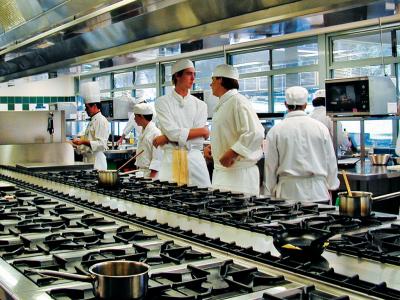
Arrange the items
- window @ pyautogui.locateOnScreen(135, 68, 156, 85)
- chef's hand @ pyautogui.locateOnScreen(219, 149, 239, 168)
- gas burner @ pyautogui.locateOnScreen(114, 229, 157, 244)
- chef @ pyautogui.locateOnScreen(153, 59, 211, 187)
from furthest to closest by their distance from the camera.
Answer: window @ pyautogui.locateOnScreen(135, 68, 156, 85), chef @ pyautogui.locateOnScreen(153, 59, 211, 187), chef's hand @ pyautogui.locateOnScreen(219, 149, 239, 168), gas burner @ pyautogui.locateOnScreen(114, 229, 157, 244)

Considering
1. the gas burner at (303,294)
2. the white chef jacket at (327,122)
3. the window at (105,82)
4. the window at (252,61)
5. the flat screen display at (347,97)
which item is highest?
the window at (105,82)

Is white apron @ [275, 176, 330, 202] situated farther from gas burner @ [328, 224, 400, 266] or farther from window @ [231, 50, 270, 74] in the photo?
window @ [231, 50, 270, 74]

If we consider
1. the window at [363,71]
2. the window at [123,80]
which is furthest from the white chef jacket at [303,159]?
the window at [123,80]

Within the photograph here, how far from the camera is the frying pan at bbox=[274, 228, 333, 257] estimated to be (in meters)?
1.36

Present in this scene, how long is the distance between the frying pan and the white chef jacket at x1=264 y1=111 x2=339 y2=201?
198 centimetres

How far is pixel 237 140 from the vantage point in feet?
11.1

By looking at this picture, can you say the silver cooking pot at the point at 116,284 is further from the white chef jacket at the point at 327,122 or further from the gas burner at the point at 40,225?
the white chef jacket at the point at 327,122

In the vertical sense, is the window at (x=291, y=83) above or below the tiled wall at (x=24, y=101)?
below

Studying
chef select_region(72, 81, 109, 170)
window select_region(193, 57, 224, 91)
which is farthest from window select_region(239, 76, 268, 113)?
chef select_region(72, 81, 109, 170)

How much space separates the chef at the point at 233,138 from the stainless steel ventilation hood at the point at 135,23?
729mm

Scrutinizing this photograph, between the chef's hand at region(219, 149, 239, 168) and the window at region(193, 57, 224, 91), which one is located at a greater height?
the window at region(193, 57, 224, 91)

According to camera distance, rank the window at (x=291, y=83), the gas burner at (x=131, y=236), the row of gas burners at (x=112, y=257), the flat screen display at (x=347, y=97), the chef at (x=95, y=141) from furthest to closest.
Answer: the window at (x=291, y=83) < the chef at (x=95, y=141) < the flat screen display at (x=347, y=97) < the gas burner at (x=131, y=236) < the row of gas burners at (x=112, y=257)

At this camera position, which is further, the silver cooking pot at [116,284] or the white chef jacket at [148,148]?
the white chef jacket at [148,148]

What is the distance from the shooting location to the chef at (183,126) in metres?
3.69
